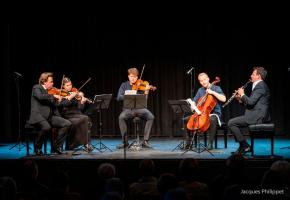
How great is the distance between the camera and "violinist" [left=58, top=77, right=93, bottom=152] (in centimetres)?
916

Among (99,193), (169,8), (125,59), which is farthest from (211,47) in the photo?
(99,193)

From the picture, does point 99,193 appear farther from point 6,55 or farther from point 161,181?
point 6,55

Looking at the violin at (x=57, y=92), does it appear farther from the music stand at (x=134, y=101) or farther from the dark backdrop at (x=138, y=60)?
the dark backdrop at (x=138, y=60)

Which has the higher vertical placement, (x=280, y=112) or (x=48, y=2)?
(x=48, y=2)

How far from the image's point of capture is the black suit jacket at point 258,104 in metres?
8.20

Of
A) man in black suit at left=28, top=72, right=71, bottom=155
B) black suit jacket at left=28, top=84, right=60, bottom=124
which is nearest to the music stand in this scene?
man in black suit at left=28, top=72, right=71, bottom=155

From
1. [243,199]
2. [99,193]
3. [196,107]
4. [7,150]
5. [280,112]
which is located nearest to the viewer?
[243,199]

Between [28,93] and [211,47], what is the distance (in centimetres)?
491

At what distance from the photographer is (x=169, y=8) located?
11414 mm

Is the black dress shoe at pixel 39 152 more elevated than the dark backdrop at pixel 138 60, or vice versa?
the dark backdrop at pixel 138 60

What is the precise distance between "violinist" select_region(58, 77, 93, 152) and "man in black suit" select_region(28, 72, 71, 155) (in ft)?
1.03

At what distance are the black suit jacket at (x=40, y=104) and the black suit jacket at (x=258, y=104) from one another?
3.67 metres

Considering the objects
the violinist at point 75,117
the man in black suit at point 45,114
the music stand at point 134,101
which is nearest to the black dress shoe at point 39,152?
the man in black suit at point 45,114

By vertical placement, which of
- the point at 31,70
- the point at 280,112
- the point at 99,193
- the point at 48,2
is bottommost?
the point at 99,193
